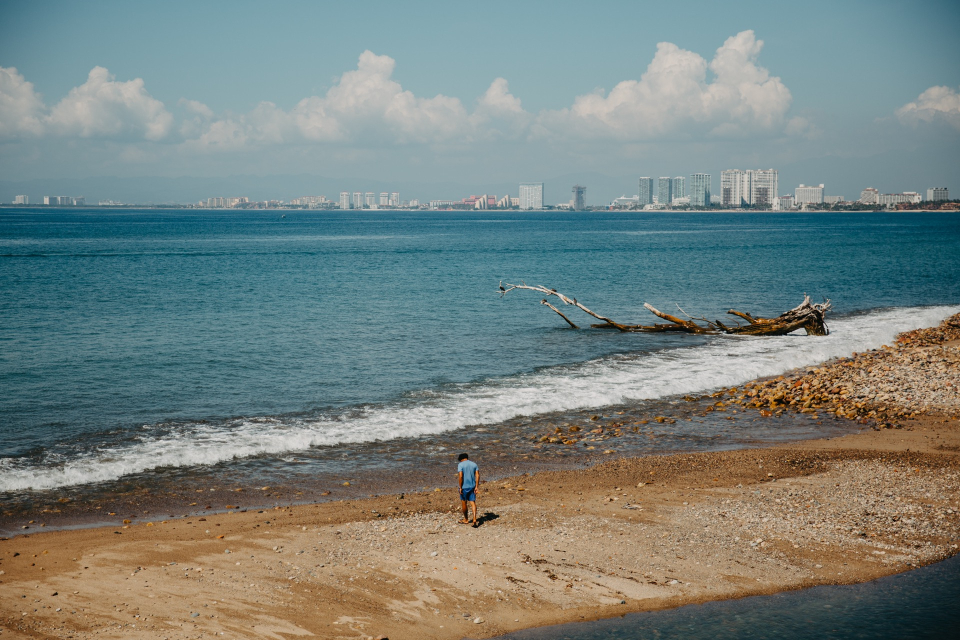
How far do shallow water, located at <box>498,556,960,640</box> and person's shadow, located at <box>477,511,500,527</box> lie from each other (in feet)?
11.8

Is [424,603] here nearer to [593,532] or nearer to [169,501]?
[593,532]

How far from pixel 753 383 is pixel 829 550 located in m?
14.3

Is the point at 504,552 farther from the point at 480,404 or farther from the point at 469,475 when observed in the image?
the point at 480,404

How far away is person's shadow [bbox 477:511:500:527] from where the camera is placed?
13.8 metres

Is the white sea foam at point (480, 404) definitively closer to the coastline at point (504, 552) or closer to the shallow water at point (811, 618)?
the coastline at point (504, 552)

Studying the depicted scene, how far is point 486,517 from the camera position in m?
14.1

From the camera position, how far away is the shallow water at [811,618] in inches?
400

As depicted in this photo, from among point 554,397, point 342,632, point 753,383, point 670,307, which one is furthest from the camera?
point 670,307

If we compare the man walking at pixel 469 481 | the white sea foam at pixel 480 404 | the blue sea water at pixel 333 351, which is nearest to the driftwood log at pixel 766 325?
the white sea foam at pixel 480 404

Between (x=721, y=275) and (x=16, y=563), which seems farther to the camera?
(x=721, y=275)

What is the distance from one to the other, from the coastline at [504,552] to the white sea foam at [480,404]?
13.3 feet

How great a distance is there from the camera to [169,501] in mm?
15516

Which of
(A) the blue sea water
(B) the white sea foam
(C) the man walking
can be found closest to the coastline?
(C) the man walking

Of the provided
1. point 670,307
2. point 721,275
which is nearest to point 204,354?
point 670,307
